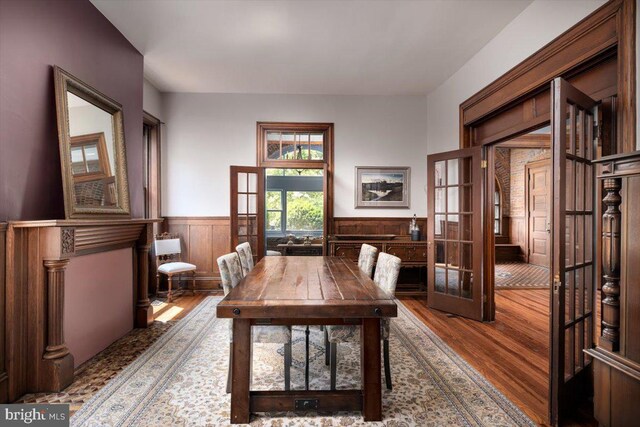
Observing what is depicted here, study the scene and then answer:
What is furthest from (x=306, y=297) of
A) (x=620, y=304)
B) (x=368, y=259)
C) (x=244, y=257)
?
(x=620, y=304)

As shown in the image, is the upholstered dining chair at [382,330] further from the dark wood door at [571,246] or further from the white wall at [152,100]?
the white wall at [152,100]

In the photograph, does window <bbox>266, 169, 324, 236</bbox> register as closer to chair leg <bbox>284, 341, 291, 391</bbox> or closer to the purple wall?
the purple wall

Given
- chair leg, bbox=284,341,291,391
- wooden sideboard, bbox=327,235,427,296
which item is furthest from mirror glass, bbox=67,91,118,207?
wooden sideboard, bbox=327,235,427,296

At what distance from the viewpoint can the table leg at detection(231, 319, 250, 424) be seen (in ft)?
5.75

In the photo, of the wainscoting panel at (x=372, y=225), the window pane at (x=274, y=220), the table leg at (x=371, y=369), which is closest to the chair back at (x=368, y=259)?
the table leg at (x=371, y=369)

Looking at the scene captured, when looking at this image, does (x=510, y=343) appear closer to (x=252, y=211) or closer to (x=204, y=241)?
(x=252, y=211)

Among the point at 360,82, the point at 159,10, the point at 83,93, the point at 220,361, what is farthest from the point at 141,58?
the point at 220,361

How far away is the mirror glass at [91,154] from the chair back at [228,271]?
138cm

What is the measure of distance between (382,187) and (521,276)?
11.6ft

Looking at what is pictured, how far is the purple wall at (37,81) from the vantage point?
1966mm

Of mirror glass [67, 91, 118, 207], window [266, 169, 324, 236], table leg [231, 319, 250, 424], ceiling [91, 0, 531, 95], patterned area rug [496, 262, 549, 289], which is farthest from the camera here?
window [266, 169, 324, 236]

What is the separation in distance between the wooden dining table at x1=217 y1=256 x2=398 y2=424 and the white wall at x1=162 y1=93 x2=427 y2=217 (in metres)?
3.24

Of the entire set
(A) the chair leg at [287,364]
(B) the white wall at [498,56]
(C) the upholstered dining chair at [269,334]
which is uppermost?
(B) the white wall at [498,56]

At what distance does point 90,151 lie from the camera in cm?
264
